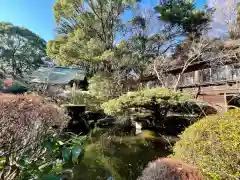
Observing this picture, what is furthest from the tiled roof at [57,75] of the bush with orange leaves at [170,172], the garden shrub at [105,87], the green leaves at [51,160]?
the bush with orange leaves at [170,172]

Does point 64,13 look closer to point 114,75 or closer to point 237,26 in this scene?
point 114,75

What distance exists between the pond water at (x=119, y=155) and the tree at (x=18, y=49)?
19936 mm

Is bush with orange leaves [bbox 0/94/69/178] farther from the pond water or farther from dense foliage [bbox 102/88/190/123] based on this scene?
dense foliage [bbox 102/88/190/123]

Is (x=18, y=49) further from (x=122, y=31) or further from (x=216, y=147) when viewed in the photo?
(x=216, y=147)

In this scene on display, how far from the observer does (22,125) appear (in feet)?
5.26

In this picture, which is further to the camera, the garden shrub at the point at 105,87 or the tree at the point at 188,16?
the tree at the point at 188,16

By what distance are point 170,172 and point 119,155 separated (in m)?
3.61

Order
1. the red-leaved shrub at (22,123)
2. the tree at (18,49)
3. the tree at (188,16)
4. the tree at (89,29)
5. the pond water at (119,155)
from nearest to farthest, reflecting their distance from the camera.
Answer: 1. the red-leaved shrub at (22,123)
2. the pond water at (119,155)
3. the tree at (89,29)
4. the tree at (188,16)
5. the tree at (18,49)

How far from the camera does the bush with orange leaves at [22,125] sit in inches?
61.2

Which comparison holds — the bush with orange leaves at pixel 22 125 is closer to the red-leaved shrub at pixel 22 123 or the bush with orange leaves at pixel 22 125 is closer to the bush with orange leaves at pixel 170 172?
the red-leaved shrub at pixel 22 123

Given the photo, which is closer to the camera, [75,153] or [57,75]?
[75,153]

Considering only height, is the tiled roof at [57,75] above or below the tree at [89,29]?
below

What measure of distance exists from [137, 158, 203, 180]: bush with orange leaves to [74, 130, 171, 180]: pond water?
7.39ft

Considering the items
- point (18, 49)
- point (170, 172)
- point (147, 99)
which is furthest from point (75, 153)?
point (18, 49)
